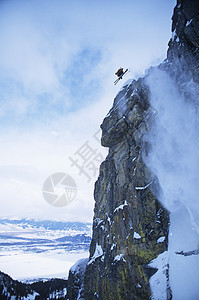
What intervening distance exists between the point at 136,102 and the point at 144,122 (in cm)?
303

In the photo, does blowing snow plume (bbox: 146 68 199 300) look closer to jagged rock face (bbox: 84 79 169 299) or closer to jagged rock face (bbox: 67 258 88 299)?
jagged rock face (bbox: 84 79 169 299)

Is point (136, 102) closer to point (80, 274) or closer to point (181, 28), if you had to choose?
point (181, 28)

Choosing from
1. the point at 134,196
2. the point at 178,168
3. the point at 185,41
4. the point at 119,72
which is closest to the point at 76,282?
the point at 134,196

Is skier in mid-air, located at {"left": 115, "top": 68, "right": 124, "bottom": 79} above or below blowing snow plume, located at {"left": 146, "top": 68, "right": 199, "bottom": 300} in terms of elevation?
above

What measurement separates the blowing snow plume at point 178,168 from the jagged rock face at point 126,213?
971 mm

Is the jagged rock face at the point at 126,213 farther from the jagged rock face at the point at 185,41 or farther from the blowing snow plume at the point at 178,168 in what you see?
the jagged rock face at the point at 185,41

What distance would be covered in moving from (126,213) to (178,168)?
7.41m

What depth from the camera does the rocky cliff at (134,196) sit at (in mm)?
15102

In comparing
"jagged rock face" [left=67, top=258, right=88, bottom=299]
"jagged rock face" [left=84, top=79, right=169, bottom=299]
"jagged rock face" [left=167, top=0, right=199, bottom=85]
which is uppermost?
"jagged rock face" [left=167, top=0, right=199, bottom=85]

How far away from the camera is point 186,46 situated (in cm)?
1627

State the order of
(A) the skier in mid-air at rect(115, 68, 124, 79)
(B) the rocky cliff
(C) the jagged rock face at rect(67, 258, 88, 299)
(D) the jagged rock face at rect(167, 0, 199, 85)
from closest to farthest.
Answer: (D) the jagged rock face at rect(167, 0, 199, 85) → (B) the rocky cliff → (A) the skier in mid-air at rect(115, 68, 124, 79) → (C) the jagged rock face at rect(67, 258, 88, 299)

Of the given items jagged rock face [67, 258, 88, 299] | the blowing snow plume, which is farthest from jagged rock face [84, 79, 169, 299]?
jagged rock face [67, 258, 88, 299]

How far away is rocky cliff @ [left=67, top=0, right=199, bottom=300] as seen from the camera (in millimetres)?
15102

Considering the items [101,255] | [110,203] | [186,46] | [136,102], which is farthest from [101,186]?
[186,46]
